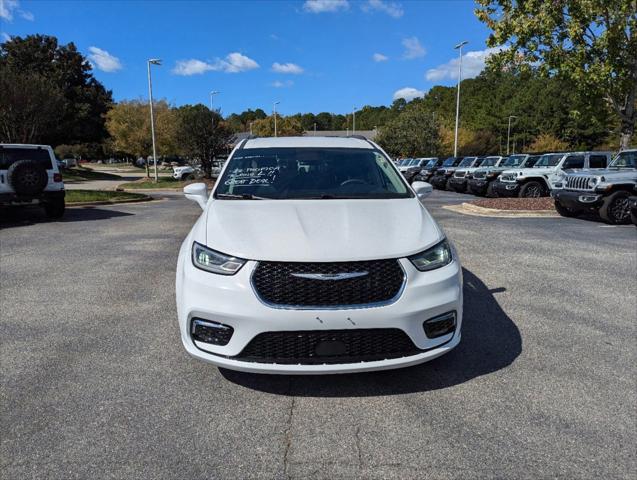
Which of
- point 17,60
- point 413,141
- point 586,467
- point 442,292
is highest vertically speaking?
point 17,60

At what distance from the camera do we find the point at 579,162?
15.4m

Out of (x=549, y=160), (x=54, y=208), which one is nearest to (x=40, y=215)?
(x=54, y=208)

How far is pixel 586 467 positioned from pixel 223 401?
80.9 inches

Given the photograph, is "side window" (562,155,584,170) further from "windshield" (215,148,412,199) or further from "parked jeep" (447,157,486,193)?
"windshield" (215,148,412,199)

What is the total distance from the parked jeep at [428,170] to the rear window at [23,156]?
20.3 m

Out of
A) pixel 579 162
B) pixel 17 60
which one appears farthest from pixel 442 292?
pixel 17 60

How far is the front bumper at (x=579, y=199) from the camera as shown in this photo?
430 inches

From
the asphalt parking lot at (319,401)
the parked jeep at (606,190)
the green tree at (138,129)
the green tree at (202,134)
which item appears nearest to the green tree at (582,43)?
the parked jeep at (606,190)

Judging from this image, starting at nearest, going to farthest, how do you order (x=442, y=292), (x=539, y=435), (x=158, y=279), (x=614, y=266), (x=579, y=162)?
(x=539, y=435), (x=442, y=292), (x=158, y=279), (x=614, y=266), (x=579, y=162)

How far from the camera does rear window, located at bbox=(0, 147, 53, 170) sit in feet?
34.1

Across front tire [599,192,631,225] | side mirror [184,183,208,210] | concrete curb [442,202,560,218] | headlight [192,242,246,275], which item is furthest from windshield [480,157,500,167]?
headlight [192,242,246,275]

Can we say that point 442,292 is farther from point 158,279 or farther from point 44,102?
point 44,102

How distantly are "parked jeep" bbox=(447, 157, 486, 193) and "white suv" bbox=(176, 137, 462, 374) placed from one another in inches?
750

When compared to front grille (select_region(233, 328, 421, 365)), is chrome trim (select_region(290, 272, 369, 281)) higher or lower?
higher
